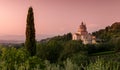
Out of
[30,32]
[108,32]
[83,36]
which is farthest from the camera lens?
[108,32]

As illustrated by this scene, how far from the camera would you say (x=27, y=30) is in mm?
25203

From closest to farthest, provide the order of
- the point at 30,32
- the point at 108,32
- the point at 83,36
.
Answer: the point at 30,32 → the point at 83,36 → the point at 108,32

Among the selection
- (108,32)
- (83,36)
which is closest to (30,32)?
(83,36)

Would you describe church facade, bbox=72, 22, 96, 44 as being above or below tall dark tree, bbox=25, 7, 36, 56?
above

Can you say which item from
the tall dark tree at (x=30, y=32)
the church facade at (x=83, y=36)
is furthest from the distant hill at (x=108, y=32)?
the tall dark tree at (x=30, y=32)

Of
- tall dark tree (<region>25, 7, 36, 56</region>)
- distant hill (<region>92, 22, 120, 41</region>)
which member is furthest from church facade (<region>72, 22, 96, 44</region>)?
tall dark tree (<region>25, 7, 36, 56</region>)

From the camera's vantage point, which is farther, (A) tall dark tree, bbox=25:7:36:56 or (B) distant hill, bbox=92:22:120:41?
(B) distant hill, bbox=92:22:120:41

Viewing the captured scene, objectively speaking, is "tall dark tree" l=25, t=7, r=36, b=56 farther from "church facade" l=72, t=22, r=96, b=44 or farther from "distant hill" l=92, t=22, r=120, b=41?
"distant hill" l=92, t=22, r=120, b=41

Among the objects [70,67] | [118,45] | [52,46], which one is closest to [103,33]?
[118,45]

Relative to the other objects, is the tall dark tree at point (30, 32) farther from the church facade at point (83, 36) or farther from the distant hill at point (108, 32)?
the distant hill at point (108, 32)

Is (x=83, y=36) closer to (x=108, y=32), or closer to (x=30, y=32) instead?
(x=108, y=32)

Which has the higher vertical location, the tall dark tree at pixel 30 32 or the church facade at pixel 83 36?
the church facade at pixel 83 36

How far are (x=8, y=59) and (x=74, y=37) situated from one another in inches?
3695

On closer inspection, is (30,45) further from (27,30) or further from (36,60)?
(36,60)
